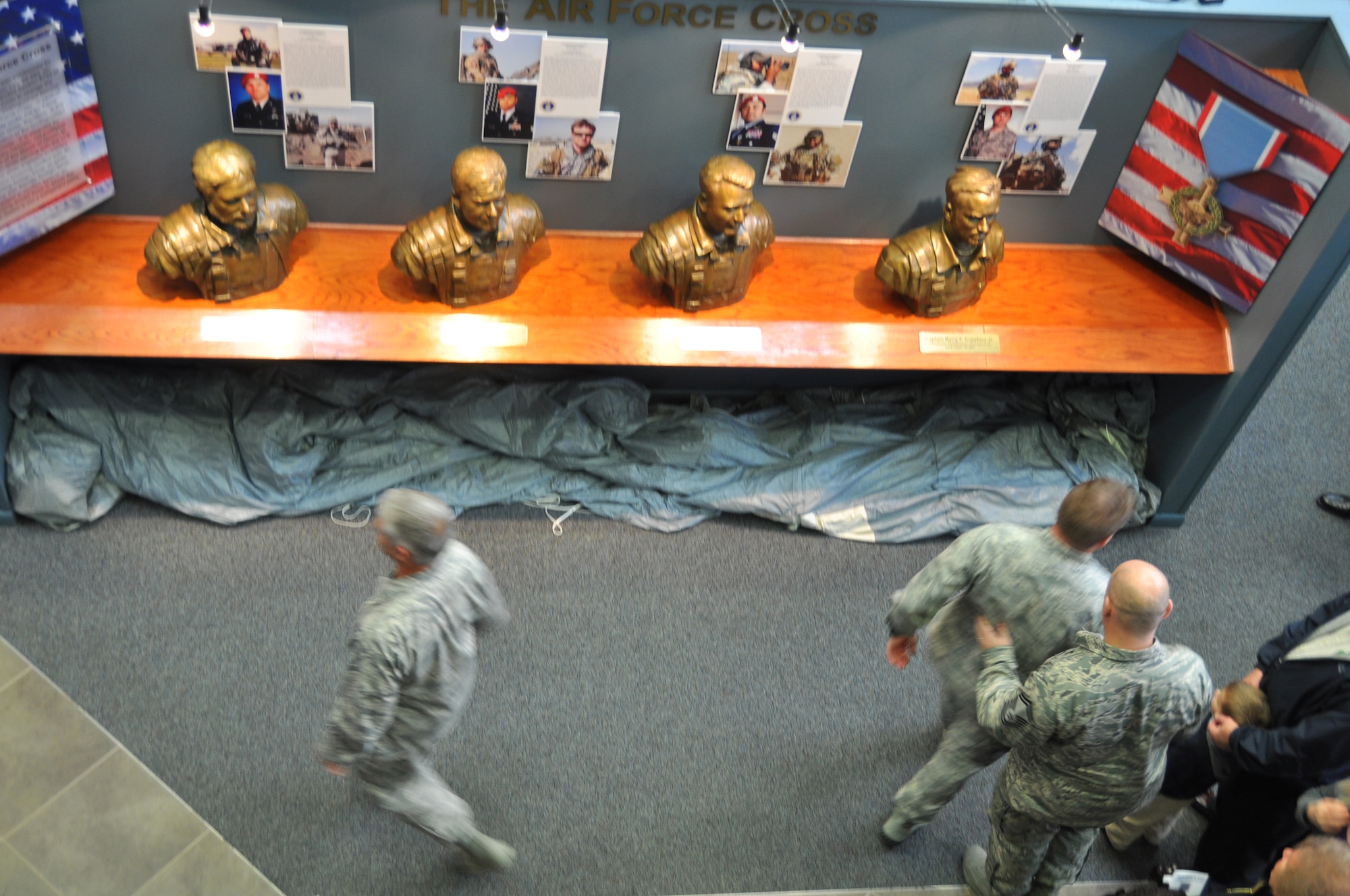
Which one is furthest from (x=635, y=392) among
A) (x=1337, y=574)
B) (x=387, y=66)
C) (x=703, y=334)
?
(x=1337, y=574)

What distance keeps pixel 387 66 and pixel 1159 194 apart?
8.96 feet

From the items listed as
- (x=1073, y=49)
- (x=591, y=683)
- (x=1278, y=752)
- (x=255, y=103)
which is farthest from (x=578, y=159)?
(x=1278, y=752)

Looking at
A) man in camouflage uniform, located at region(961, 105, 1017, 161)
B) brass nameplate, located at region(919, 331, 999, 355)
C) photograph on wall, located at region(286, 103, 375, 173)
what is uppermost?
man in camouflage uniform, located at region(961, 105, 1017, 161)

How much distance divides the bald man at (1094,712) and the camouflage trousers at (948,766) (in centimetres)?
12

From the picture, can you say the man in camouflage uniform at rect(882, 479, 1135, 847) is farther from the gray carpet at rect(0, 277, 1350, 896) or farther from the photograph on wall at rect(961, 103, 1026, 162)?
the photograph on wall at rect(961, 103, 1026, 162)

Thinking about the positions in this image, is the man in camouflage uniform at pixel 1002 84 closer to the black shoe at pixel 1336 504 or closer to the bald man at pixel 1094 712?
the bald man at pixel 1094 712

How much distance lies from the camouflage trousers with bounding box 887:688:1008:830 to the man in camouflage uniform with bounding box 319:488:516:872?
1.26 m

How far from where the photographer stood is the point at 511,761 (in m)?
3.38

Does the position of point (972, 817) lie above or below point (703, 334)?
below

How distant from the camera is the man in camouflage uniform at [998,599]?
2.55 meters

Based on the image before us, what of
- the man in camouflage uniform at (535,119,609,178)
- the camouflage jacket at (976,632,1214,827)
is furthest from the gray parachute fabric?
the camouflage jacket at (976,632,1214,827)

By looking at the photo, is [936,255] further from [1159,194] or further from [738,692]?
[738,692]

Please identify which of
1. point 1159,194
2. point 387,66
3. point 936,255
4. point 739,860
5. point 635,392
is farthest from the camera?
point 635,392

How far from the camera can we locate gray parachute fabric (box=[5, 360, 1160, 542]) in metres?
3.88
